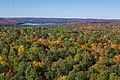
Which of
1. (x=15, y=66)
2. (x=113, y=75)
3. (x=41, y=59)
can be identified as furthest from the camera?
(x=41, y=59)

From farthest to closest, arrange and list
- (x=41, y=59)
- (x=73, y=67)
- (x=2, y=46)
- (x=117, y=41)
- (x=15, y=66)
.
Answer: (x=117, y=41)
(x=2, y=46)
(x=41, y=59)
(x=15, y=66)
(x=73, y=67)

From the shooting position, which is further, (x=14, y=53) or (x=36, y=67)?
(x=14, y=53)

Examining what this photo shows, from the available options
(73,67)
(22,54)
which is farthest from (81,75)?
(22,54)

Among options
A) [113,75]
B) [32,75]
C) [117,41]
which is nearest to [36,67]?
[32,75]

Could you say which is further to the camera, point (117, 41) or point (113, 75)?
point (117, 41)

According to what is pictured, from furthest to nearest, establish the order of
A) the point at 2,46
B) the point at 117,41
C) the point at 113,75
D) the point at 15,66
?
the point at 117,41 < the point at 2,46 < the point at 15,66 < the point at 113,75

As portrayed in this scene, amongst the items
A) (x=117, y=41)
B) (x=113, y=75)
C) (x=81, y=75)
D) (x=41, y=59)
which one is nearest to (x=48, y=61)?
(x=41, y=59)

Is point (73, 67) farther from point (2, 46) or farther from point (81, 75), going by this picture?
point (2, 46)

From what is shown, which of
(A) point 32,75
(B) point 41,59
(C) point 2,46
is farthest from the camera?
(C) point 2,46

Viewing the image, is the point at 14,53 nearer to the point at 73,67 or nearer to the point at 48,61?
the point at 48,61
